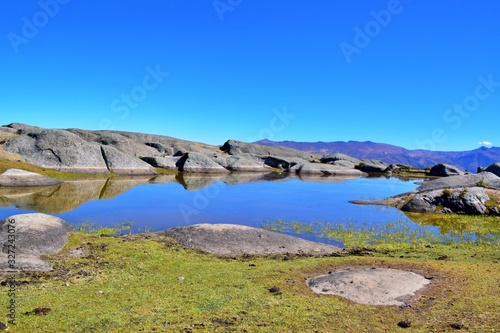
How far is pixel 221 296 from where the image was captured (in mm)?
16016

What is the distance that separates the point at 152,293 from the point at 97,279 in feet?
11.4

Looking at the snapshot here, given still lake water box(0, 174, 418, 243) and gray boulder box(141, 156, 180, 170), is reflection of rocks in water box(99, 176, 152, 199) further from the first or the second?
gray boulder box(141, 156, 180, 170)

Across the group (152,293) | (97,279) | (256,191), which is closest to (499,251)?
(152,293)

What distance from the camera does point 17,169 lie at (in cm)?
5841

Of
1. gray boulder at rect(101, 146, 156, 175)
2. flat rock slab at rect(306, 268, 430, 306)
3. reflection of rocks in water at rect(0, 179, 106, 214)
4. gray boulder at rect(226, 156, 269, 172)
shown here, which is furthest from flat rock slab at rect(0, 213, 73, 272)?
gray boulder at rect(226, 156, 269, 172)

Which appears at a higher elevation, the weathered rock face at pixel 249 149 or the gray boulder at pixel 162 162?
the weathered rock face at pixel 249 149

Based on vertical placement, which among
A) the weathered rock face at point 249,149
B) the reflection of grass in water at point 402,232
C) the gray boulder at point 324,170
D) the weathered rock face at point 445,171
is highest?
the weathered rock face at point 249,149

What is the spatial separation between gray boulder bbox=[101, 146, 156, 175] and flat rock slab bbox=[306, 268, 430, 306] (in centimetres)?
7116

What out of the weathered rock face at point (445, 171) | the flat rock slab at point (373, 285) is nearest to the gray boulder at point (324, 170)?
the weathered rock face at point (445, 171)

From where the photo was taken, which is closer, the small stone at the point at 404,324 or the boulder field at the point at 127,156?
the small stone at the point at 404,324

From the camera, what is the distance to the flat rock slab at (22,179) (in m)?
55.1

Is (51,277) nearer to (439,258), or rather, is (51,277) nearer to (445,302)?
(445,302)

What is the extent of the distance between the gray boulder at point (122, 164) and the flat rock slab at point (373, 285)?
71160mm

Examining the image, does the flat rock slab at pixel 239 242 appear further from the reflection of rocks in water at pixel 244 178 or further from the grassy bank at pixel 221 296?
the reflection of rocks in water at pixel 244 178
